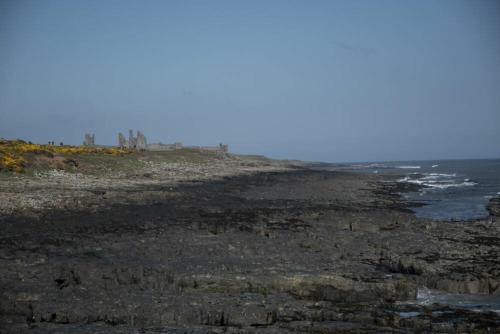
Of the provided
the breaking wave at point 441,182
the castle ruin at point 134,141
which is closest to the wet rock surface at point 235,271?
the breaking wave at point 441,182

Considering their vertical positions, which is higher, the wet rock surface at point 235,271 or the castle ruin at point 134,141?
the castle ruin at point 134,141

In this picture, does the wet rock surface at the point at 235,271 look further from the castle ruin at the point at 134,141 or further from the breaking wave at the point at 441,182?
the castle ruin at the point at 134,141

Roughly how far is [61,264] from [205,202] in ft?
53.0

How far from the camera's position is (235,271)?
14758 mm

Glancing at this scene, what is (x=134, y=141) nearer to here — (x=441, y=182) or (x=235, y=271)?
(x=441, y=182)

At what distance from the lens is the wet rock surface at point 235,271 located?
1107 centimetres

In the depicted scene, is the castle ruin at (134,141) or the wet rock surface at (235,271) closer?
the wet rock surface at (235,271)

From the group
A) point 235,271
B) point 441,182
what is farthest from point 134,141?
point 235,271

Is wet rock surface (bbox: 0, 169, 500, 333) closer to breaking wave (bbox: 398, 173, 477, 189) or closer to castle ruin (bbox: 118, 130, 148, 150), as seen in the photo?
breaking wave (bbox: 398, 173, 477, 189)

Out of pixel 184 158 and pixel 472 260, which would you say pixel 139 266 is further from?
pixel 184 158

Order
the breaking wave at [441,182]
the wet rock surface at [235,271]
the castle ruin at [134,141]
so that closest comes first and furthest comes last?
the wet rock surface at [235,271] < the breaking wave at [441,182] < the castle ruin at [134,141]

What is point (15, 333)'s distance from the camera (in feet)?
32.1

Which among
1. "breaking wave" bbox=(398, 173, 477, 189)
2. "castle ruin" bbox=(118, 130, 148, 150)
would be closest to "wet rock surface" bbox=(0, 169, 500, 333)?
"breaking wave" bbox=(398, 173, 477, 189)

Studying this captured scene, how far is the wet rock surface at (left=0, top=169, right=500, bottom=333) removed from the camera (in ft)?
36.3
